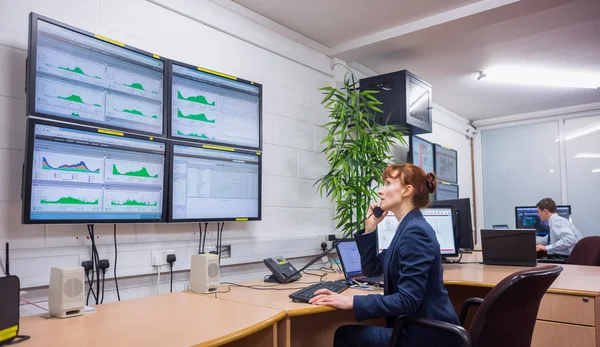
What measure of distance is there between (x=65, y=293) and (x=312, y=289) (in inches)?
41.0

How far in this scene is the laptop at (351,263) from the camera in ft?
7.94

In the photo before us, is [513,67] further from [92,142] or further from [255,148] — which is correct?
[92,142]

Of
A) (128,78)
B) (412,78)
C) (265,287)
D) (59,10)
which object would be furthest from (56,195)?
(412,78)

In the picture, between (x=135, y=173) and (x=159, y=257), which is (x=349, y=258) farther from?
(x=135, y=173)

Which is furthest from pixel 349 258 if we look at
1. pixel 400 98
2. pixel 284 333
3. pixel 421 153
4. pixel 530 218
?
pixel 530 218

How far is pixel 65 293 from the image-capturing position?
5.45ft

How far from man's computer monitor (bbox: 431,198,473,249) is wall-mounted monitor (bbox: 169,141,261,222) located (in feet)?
4.54

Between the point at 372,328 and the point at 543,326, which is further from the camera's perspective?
the point at 543,326

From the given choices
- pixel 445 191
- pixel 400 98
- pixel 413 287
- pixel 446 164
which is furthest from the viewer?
pixel 446 164

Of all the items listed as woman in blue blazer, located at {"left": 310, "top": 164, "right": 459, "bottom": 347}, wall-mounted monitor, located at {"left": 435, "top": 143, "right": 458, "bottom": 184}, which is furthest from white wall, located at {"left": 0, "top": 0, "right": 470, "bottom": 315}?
wall-mounted monitor, located at {"left": 435, "top": 143, "right": 458, "bottom": 184}

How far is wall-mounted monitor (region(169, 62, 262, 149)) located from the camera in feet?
8.10

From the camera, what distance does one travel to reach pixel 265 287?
7.59 ft

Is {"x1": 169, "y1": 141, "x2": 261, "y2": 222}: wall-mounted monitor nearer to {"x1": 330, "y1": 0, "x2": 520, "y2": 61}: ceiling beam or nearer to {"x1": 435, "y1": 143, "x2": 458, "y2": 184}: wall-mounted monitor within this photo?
{"x1": 330, "y1": 0, "x2": 520, "y2": 61}: ceiling beam

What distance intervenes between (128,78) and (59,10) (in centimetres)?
42
